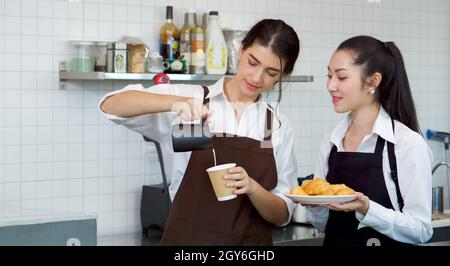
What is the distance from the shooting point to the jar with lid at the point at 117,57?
3.38 meters

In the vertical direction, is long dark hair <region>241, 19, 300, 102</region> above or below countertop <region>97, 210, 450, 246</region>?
above

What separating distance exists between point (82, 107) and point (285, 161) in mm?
1693

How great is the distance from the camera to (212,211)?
2008 millimetres

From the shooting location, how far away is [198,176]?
2.01 m

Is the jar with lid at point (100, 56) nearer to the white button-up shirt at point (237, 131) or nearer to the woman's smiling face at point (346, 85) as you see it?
the white button-up shirt at point (237, 131)

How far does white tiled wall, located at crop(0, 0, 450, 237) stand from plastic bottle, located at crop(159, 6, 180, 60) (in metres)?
0.09

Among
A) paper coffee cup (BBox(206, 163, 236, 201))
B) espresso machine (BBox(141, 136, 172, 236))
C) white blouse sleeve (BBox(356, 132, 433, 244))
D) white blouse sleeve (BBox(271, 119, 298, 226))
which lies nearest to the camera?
paper coffee cup (BBox(206, 163, 236, 201))

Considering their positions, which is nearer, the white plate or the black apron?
the white plate

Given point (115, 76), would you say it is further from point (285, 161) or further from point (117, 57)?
point (285, 161)

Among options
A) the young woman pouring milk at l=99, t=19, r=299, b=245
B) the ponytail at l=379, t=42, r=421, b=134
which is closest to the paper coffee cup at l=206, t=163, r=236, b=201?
the young woman pouring milk at l=99, t=19, r=299, b=245

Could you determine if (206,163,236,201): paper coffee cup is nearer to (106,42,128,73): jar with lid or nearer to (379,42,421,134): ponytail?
(379,42,421,134): ponytail

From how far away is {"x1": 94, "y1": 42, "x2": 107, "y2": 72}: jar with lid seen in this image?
11.2 ft

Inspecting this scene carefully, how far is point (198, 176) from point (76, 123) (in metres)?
1.63

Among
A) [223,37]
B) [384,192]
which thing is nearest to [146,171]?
[223,37]
